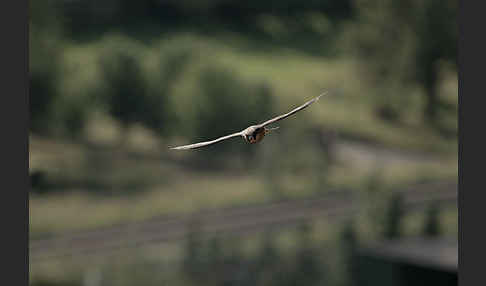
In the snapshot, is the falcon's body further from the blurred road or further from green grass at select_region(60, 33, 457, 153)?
green grass at select_region(60, 33, 457, 153)

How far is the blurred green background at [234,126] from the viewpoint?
175 ft

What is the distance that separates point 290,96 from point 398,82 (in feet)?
30.2

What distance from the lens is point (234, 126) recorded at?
56.0 m

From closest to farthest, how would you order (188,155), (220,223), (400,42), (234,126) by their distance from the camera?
1. (220,223)
2. (234,126)
3. (188,155)
4. (400,42)

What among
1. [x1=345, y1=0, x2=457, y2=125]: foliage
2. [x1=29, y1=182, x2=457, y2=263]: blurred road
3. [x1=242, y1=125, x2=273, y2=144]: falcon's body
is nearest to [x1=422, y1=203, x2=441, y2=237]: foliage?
[x1=29, y1=182, x2=457, y2=263]: blurred road

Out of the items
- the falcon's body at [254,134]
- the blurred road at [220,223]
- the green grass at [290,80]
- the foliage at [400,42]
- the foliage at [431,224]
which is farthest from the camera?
the foliage at [400,42]

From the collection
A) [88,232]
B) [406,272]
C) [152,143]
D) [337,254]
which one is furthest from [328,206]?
[88,232]

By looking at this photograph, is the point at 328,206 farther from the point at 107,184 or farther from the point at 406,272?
the point at 107,184

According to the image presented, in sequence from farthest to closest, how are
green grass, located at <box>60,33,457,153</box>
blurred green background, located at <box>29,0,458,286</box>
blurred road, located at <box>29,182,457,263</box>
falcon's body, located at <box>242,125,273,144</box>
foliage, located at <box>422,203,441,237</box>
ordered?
foliage, located at <box>422,203,441,237</box> → green grass, located at <box>60,33,457,153</box> → blurred green background, located at <box>29,0,458,286</box> → blurred road, located at <box>29,182,457,263</box> → falcon's body, located at <box>242,125,273,144</box>

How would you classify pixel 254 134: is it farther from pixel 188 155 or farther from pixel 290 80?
pixel 290 80

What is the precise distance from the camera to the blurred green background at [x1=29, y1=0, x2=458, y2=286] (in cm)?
5325

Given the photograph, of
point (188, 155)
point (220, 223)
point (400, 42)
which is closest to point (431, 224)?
point (400, 42)

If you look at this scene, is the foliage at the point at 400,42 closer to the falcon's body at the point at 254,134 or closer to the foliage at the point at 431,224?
the foliage at the point at 431,224

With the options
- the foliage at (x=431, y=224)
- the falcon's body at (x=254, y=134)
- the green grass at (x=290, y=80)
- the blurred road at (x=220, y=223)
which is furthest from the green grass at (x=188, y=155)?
the falcon's body at (x=254, y=134)
